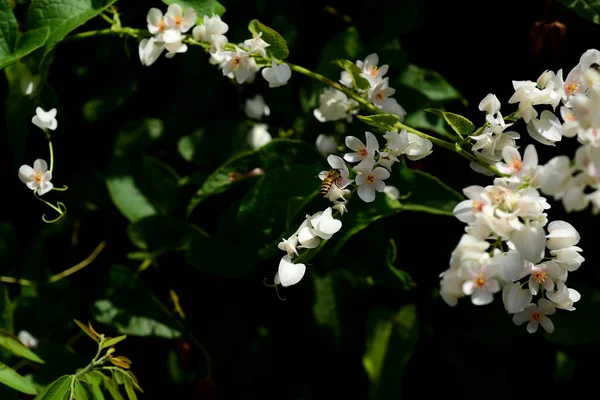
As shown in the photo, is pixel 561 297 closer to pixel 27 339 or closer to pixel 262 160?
pixel 262 160

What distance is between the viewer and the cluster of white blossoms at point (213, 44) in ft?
3.09

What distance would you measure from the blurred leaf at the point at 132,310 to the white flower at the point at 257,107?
37 cm

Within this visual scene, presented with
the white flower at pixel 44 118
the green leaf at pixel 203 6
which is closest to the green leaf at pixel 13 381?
the white flower at pixel 44 118

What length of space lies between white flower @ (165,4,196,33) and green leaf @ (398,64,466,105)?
403 millimetres

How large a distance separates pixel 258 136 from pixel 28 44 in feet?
1.37

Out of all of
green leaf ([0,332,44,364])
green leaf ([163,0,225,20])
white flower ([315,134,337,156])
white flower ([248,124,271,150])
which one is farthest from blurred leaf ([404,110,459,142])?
green leaf ([0,332,44,364])

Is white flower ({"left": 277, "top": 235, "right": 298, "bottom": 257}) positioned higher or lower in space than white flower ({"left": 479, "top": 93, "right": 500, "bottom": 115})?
lower

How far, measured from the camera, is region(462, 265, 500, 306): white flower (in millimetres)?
690

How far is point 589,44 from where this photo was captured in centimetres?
125

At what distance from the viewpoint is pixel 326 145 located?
1128 mm

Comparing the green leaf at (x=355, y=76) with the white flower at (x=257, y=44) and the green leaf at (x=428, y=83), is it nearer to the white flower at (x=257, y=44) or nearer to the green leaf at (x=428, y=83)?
the white flower at (x=257, y=44)

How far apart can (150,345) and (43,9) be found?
664 millimetres

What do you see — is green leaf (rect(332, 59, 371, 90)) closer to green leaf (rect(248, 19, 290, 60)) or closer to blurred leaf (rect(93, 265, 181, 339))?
green leaf (rect(248, 19, 290, 60))

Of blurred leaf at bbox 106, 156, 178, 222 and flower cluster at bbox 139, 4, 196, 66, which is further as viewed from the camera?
blurred leaf at bbox 106, 156, 178, 222
